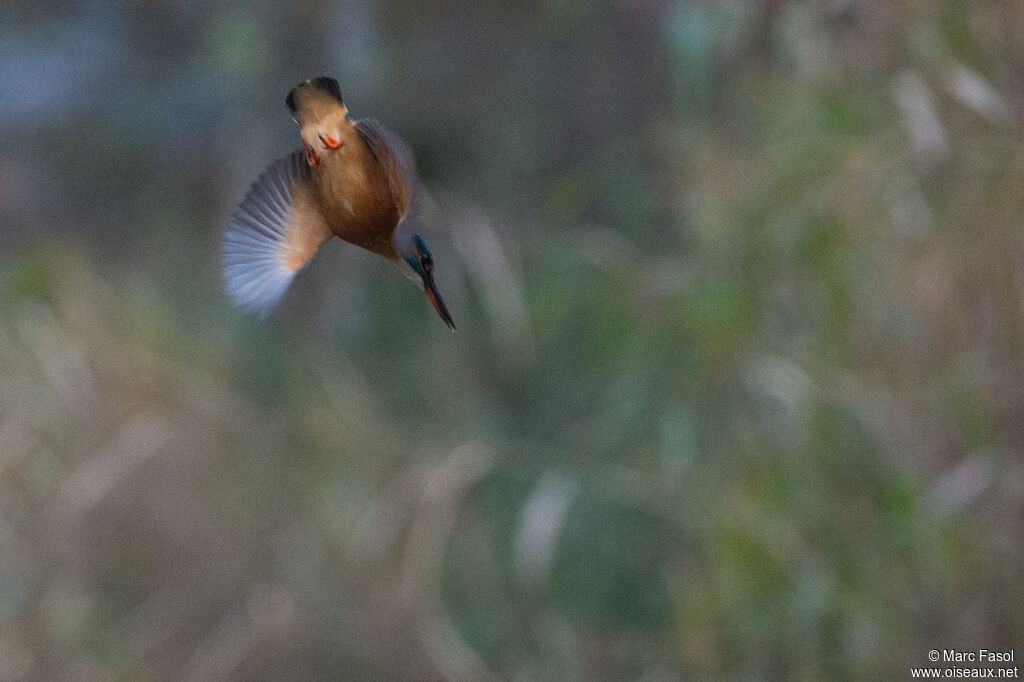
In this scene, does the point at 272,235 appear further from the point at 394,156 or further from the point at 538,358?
the point at 538,358

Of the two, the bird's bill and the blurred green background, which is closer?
the bird's bill

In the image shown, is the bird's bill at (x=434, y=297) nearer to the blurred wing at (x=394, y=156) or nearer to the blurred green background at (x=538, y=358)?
the blurred wing at (x=394, y=156)

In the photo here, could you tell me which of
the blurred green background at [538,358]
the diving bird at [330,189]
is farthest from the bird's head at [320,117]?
the blurred green background at [538,358]

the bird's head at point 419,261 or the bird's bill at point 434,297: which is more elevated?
the bird's head at point 419,261

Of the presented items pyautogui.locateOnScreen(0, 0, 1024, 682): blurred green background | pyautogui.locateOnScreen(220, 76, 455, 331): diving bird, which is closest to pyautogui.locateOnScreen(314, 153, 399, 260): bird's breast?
pyautogui.locateOnScreen(220, 76, 455, 331): diving bird

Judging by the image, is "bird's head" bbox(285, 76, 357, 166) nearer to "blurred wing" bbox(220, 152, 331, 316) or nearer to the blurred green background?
"blurred wing" bbox(220, 152, 331, 316)

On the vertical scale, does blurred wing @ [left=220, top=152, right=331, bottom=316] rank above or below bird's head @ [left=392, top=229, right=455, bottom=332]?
above

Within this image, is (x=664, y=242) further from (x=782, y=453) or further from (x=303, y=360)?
(x=303, y=360)

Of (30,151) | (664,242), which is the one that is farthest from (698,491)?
(30,151)
